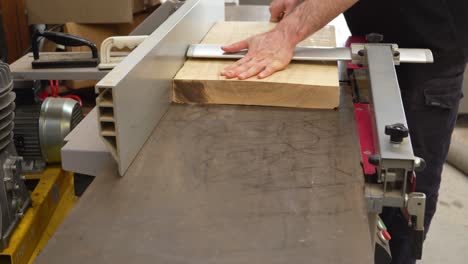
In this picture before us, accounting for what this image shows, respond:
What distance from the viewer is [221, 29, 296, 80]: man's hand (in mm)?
1217

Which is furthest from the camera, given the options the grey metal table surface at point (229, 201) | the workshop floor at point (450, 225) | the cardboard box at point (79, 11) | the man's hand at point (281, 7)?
the cardboard box at point (79, 11)

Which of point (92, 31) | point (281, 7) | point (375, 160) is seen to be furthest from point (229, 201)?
point (92, 31)

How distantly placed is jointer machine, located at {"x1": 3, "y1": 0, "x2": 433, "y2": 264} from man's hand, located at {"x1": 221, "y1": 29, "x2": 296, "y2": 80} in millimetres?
89

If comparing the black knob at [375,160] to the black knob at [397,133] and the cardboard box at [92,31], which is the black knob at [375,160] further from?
the cardboard box at [92,31]

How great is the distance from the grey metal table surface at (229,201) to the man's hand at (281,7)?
73 cm

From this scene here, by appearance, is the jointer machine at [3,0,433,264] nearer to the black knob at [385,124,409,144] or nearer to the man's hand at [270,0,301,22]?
the black knob at [385,124,409,144]

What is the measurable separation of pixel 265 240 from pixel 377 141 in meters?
0.31

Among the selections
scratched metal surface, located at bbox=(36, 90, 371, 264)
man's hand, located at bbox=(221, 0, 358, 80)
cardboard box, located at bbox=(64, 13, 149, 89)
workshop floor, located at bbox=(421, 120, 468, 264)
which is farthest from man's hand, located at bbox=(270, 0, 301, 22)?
workshop floor, located at bbox=(421, 120, 468, 264)

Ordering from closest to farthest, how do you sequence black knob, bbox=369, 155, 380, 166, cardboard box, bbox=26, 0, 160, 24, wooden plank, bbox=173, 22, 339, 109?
black knob, bbox=369, 155, 380, 166, wooden plank, bbox=173, 22, 339, 109, cardboard box, bbox=26, 0, 160, 24

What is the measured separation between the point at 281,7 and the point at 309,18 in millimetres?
489

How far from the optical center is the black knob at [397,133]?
0.87 meters

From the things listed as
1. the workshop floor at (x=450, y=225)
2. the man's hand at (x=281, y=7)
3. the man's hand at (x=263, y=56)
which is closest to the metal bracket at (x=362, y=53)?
the man's hand at (x=263, y=56)

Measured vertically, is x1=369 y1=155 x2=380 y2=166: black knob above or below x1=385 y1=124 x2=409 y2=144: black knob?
below

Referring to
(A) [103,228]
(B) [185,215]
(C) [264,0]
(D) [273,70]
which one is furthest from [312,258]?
(C) [264,0]
